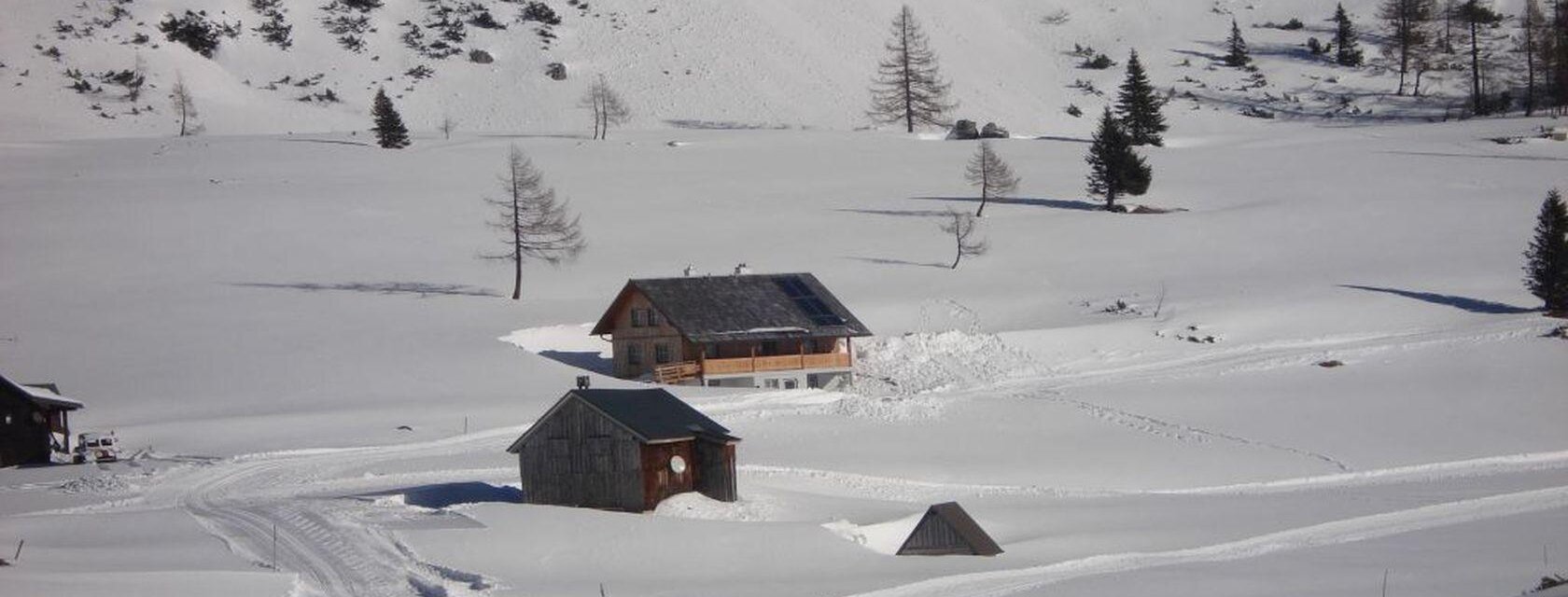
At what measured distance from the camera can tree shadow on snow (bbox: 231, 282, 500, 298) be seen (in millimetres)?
67625

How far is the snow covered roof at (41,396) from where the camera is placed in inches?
1756

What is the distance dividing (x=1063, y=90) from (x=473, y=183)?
55.4 m

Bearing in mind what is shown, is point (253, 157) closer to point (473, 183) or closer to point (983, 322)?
point (473, 183)

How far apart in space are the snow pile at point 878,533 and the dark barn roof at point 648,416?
12.0 feet

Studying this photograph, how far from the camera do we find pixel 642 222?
82.3m

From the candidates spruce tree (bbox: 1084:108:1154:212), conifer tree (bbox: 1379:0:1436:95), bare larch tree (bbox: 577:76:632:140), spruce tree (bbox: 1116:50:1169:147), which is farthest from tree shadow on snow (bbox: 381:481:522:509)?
conifer tree (bbox: 1379:0:1436:95)

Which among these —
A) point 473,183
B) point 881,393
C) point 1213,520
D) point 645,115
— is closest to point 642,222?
point 473,183

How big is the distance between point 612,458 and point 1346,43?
355 feet

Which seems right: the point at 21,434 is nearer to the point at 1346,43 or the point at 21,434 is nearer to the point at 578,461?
the point at 578,461

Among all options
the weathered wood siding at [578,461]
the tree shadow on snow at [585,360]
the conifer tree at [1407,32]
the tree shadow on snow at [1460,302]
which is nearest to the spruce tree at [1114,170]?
the tree shadow on snow at [1460,302]

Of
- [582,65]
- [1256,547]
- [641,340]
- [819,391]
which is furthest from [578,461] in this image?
[582,65]

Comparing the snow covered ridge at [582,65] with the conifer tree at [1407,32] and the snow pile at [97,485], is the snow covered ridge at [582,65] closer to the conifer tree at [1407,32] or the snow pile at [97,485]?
the conifer tree at [1407,32]

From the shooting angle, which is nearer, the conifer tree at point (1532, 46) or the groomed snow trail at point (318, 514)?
the groomed snow trail at point (318, 514)

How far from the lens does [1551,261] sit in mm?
60531
